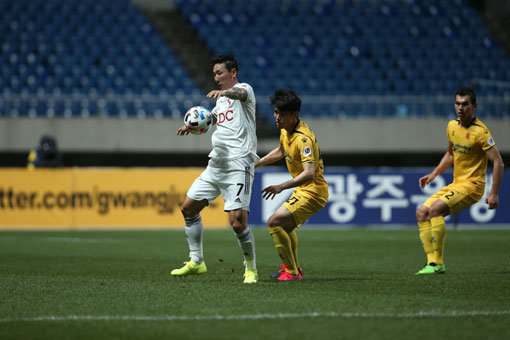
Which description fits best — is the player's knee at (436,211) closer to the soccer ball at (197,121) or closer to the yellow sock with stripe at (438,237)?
the yellow sock with stripe at (438,237)

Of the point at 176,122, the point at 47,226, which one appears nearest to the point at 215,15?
the point at 176,122

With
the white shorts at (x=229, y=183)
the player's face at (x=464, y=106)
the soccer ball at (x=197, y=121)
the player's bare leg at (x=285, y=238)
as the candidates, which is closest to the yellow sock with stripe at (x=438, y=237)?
the player's face at (x=464, y=106)

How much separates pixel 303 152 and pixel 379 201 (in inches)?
494

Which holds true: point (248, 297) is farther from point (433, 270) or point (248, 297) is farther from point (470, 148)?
point (470, 148)

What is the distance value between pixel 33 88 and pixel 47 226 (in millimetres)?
5650

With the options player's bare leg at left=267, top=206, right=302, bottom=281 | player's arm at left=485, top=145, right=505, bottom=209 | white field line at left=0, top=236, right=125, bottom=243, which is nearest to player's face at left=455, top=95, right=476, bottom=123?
player's arm at left=485, top=145, right=505, bottom=209

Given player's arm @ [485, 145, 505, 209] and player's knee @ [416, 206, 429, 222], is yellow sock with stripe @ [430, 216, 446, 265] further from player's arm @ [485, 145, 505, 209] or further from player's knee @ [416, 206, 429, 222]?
player's arm @ [485, 145, 505, 209]

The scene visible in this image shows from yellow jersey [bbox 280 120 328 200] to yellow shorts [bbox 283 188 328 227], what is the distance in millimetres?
48

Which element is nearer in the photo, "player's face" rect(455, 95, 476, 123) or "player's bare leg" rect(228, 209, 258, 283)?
"player's bare leg" rect(228, 209, 258, 283)

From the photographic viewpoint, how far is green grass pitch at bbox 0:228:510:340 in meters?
4.88

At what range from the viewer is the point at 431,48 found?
82.8ft

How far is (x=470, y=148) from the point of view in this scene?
28.3ft

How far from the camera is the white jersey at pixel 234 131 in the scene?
298 inches

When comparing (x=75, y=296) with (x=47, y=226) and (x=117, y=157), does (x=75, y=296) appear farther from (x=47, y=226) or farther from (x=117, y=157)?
(x=117, y=157)
